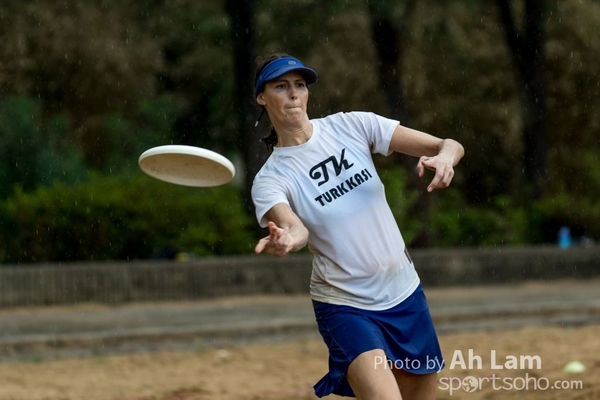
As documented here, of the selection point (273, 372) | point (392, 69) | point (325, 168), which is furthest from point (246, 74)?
point (325, 168)

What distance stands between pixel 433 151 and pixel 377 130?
28 centimetres

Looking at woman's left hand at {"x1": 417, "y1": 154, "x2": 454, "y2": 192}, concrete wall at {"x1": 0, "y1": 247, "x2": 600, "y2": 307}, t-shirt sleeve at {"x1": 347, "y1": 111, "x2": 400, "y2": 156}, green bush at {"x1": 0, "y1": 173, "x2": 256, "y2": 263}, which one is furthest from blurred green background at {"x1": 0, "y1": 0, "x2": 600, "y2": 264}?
woman's left hand at {"x1": 417, "y1": 154, "x2": 454, "y2": 192}

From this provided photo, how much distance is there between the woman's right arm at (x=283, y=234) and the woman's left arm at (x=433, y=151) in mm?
562

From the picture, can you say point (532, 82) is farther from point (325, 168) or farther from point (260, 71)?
point (325, 168)

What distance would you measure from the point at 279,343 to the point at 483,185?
23.1 metres

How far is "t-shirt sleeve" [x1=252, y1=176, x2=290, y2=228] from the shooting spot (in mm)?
5297

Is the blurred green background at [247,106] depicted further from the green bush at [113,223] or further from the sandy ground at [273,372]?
the sandy ground at [273,372]

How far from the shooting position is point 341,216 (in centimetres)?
540

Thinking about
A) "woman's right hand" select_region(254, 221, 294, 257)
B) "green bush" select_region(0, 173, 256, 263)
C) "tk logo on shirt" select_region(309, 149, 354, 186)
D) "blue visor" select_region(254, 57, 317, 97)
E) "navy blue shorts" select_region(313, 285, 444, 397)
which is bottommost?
"navy blue shorts" select_region(313, 285, 444, 397)

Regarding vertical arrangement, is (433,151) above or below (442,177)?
above

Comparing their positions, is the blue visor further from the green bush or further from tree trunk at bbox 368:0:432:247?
tree trunk at bbox 368:0:432:247

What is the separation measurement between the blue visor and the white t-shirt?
279 mm

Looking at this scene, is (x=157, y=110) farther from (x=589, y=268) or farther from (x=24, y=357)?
(x=24, y=357)

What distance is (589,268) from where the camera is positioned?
71.3ft
